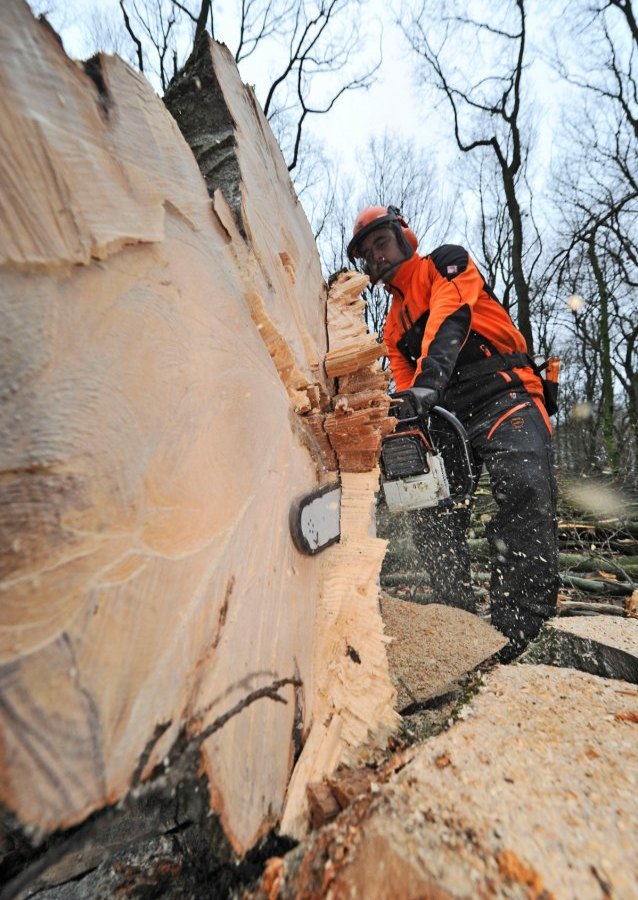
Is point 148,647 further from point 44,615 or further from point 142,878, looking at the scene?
point 142,878

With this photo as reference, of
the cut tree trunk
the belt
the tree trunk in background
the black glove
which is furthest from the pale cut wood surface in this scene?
the tree trunk in background

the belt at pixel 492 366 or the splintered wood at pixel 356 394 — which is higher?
the belt at pixel 492 366

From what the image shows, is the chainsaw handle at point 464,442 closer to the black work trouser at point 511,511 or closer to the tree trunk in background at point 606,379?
the black work trouser at point 511,511

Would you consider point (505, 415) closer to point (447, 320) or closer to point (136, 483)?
point (447, 320)

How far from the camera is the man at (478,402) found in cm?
194

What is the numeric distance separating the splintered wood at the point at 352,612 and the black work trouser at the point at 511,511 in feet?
3.64

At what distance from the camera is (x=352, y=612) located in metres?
1.00

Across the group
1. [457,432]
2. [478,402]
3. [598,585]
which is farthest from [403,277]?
[598,585]

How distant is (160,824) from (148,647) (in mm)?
516

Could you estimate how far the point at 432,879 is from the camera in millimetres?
455

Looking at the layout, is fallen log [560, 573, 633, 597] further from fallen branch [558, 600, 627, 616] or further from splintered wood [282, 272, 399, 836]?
splintered wood [282, 272, 399, 836]

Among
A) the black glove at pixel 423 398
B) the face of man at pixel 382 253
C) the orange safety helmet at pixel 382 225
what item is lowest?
the black glove at pixel 423 398

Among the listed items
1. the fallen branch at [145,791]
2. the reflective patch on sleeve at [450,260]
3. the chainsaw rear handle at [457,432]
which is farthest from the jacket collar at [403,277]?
the fallen branch at [145,791]

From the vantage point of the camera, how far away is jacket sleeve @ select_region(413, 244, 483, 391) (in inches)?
78.0
